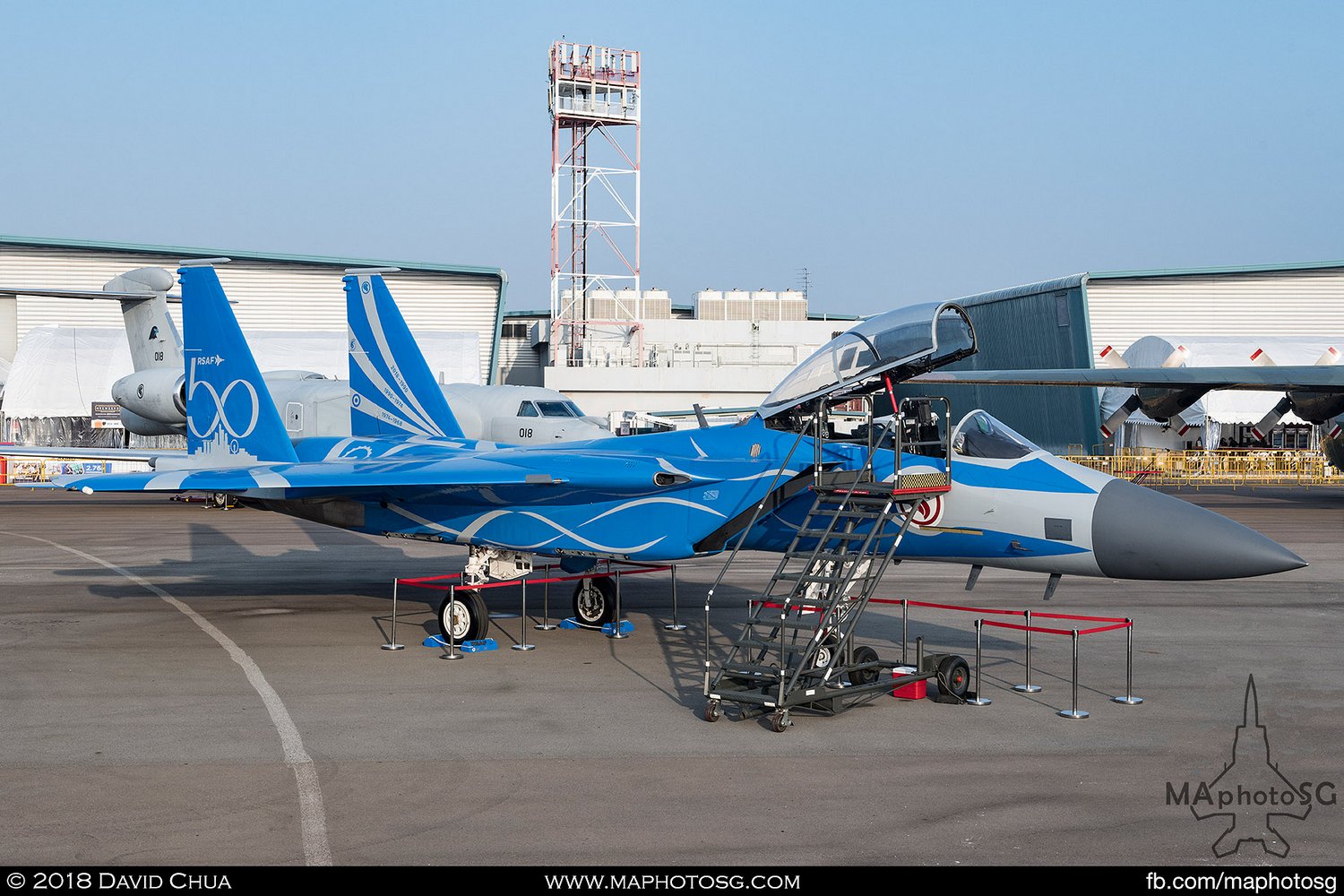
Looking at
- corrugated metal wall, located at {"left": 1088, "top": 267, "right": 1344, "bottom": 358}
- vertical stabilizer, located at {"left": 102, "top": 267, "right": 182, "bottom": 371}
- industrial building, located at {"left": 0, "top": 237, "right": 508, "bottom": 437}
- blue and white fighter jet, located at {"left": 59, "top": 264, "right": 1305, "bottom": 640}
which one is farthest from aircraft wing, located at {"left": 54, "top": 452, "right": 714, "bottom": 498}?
corrugated metal wall, located at {"left": 1088, "top": 267, "right": 1344, "bottom": 358}

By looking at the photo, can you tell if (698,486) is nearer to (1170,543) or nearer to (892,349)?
(892,349)

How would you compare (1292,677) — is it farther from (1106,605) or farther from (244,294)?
(244,294)

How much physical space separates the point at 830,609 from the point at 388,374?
9.36 m

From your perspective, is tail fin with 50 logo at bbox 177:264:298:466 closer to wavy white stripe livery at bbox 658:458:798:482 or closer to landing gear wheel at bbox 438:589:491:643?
landing gear wheel at bbox 438:589:491:643

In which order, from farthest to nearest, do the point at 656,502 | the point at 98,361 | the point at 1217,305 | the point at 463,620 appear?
the point at 1217,305, the point at 98,361, the point at 463,620, the point at 656,502

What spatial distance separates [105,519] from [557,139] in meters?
34.6

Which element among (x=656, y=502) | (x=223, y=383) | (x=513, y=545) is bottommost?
(x=513, y=545)

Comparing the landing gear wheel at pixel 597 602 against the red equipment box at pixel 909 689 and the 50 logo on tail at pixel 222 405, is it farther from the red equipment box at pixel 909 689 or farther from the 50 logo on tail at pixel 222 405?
the 50 logo on tail at pixel 222 405

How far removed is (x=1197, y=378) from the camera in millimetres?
26297

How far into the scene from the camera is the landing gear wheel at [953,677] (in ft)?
32.2

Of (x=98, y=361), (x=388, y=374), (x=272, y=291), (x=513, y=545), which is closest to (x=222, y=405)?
(x=388, y=374)

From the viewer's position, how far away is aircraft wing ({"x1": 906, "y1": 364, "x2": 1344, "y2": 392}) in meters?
26.4

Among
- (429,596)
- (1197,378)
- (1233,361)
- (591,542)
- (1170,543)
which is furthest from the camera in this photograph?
(1233,361)

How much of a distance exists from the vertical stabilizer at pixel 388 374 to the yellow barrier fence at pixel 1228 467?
36.0 m
